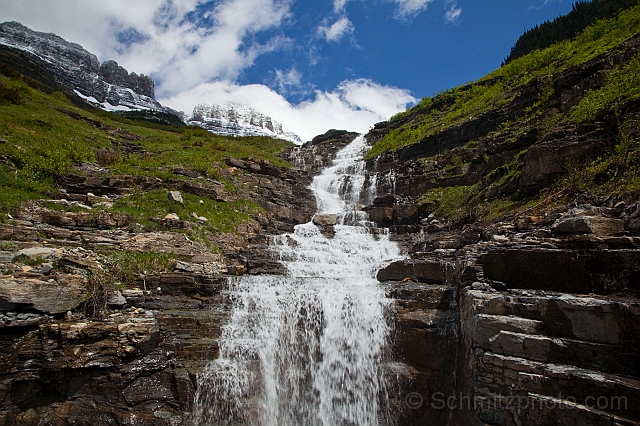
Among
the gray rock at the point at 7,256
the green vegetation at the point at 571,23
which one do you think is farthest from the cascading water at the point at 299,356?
the green vegetation at the point at 571,23

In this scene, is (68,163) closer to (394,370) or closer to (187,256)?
(187,256)

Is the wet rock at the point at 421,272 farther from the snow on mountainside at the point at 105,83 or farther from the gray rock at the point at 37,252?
Result: the snow on mountainside at the point at 105,83

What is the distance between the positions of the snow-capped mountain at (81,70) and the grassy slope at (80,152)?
172ft

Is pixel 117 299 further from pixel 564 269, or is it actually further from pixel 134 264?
pixel 564 269

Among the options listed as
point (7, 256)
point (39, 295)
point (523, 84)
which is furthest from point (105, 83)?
point (39, 295)

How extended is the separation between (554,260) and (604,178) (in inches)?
188

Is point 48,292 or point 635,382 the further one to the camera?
point 48,292

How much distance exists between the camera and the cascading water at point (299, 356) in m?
9.18

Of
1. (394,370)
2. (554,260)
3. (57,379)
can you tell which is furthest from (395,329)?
(57,379)

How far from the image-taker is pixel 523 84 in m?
25.8

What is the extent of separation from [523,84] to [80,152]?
31.0 metres

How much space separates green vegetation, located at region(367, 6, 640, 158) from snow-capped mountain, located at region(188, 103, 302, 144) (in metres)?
69.6

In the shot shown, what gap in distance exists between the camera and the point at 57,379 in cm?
823
